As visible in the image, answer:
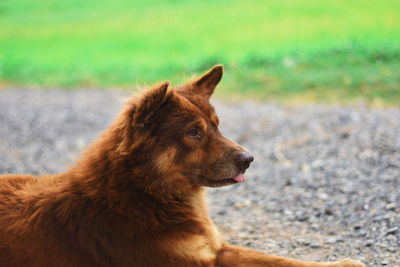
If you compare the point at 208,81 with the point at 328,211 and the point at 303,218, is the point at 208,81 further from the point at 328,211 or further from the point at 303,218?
the point at 328,211

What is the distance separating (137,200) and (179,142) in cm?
53

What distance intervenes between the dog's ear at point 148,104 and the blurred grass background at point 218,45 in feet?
26.2

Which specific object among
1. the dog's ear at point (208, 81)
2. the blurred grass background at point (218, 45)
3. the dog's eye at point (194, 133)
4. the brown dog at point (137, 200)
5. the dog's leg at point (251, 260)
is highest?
the dog's ear at point (208, 81)

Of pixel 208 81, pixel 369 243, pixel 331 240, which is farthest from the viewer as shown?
pixel 331 240

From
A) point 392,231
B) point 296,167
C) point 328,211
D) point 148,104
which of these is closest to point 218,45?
point 296,167

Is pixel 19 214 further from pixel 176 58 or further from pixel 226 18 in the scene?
pixel 226 18

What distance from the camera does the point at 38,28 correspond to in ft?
66.3

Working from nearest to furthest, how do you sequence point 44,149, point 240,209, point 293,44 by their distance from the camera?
point 240,209 → point 44,149 → point 293,44

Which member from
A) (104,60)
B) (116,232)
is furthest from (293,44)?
(116,232)

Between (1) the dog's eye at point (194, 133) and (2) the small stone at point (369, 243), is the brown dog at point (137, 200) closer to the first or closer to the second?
(1) the dog's eye at point (194, 133)

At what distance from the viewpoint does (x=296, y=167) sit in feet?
25.7

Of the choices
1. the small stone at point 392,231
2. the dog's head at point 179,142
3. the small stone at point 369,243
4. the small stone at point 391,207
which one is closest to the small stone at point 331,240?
the small stone at point 369,243

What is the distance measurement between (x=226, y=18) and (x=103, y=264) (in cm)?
1640

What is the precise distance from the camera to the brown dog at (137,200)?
3.79m
